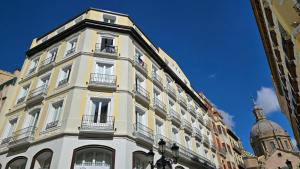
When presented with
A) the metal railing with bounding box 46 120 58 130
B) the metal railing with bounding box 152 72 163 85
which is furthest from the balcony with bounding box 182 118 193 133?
the metal railing with bounding box 46 120 58 130

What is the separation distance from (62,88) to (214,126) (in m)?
23.3

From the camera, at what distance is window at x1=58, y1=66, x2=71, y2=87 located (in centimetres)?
1570

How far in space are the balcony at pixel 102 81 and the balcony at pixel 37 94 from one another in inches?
143

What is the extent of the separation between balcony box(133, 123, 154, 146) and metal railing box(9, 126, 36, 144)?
6.38 metres

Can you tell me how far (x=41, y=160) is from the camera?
13258 mm

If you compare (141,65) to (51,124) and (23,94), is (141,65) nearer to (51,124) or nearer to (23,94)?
(51,124)

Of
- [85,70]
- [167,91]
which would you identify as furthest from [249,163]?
[85,70]

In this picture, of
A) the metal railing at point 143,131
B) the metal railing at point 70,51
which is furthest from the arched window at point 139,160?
the metal railing at point 70,51

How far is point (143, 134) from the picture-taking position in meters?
14.6

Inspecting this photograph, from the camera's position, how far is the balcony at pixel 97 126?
501 inches

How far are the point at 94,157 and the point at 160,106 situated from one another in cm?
744

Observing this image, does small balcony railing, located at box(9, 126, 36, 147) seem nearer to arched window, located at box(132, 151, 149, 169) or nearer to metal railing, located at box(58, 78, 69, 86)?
metal railing, located at box(58, 78, 69, 86)

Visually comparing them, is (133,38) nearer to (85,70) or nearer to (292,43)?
(85,70)

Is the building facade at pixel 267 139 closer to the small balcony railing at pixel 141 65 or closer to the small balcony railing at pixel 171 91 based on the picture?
the small balcony railing at pixel 171 91
